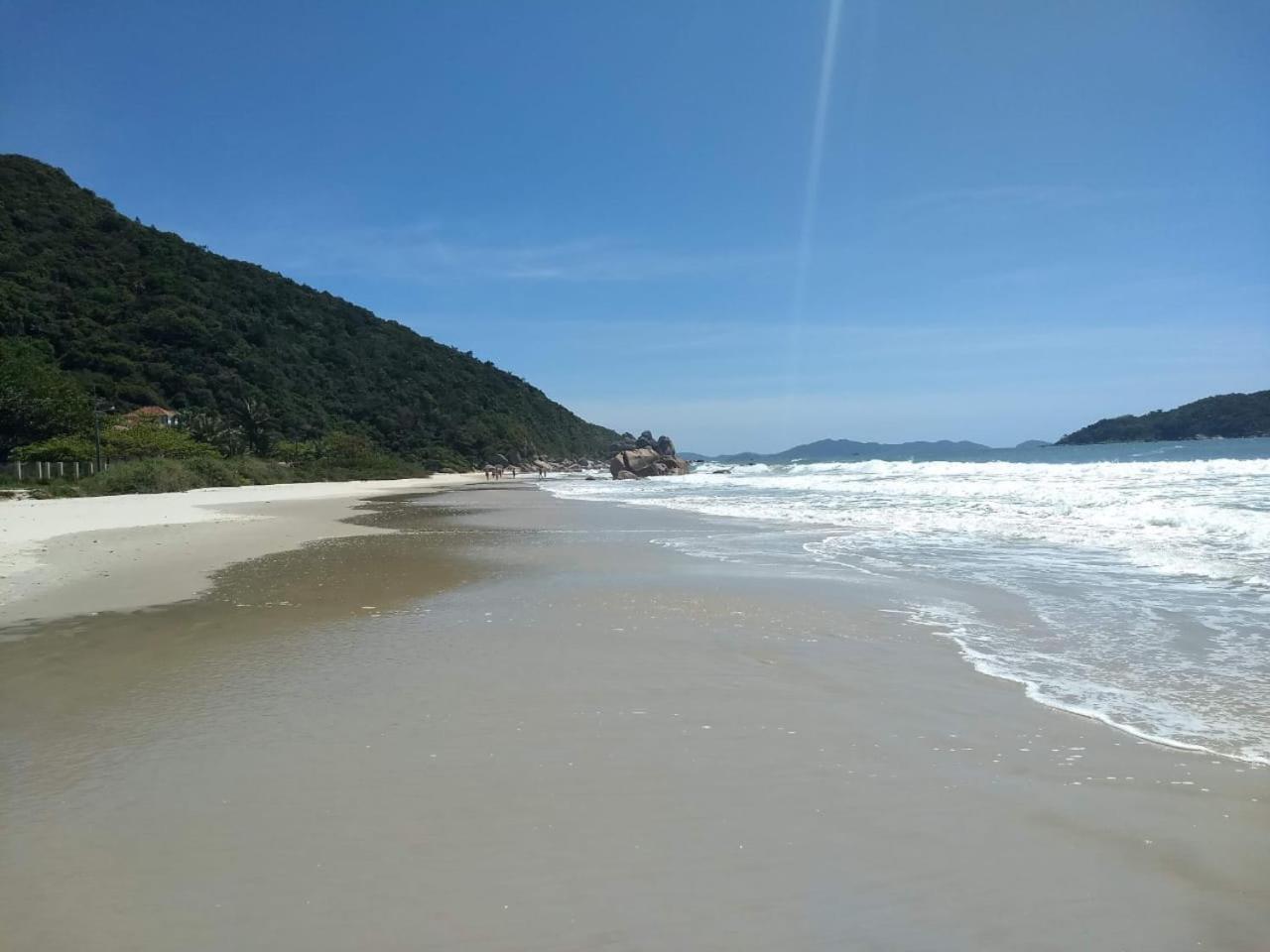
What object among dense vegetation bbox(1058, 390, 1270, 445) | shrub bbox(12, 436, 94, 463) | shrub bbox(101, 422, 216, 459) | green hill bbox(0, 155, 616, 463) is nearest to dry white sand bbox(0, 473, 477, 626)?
shrub bbox(12, 436, 94, 463)

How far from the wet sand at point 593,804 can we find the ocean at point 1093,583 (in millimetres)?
648

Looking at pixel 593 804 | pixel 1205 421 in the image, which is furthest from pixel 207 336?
pixel 1205 421

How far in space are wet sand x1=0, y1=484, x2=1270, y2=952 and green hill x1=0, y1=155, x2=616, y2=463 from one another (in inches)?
2272

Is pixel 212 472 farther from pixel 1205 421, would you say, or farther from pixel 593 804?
pixel 1205 421

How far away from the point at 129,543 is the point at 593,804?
14.4 metres

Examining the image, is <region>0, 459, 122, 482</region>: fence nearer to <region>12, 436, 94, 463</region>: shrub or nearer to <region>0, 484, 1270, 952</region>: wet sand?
<region>12, 436, 94, 463</region>: shrub

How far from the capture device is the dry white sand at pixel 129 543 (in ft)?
30.4

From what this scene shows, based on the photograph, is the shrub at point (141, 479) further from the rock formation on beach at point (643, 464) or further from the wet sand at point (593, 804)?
the rock formation on beach at point (643, 464)

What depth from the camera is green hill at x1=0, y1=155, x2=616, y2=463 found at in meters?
61.4

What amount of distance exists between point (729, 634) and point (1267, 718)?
3758mm

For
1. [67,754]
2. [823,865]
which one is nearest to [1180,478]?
[823,865]

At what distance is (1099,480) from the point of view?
2747cm

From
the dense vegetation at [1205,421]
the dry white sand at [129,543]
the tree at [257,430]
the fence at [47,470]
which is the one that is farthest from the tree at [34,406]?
the dense vegetation at [1205,421]

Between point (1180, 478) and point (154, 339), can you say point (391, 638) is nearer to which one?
point (1180, 478)
